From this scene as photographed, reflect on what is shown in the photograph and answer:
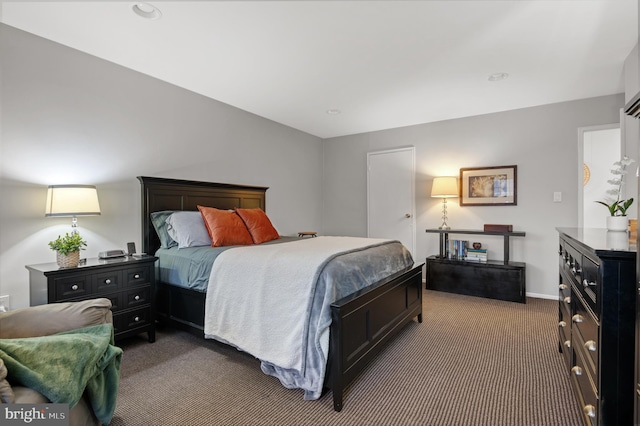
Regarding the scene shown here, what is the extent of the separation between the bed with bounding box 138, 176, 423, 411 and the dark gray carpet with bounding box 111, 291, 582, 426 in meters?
0.15

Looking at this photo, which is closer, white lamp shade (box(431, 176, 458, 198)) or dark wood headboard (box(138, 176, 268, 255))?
dark wood headboard (box(138, 176, 268, 255))

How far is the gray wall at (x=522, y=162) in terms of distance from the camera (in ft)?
12.9

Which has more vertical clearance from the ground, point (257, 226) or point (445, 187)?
point (445, 187)

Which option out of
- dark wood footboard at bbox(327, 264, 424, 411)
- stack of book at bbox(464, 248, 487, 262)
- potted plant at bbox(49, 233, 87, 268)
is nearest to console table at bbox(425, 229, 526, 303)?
stack of book at bbox(464, 248, 487, 262)

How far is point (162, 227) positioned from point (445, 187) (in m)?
3.63

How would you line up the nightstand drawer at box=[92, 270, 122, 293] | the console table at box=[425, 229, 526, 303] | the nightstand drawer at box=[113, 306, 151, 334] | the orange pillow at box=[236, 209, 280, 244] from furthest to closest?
the console table at box=[425, 229, 526, 303] < the orange pillow at box=[236, 209, 280, 244] < the nightstand drawer at box=[113, 306, 151, 334] < the nightstand drawer at box=[92, 270, 122, 293]

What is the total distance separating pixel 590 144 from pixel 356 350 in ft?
19.4

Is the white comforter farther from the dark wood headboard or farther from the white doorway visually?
the white doorway

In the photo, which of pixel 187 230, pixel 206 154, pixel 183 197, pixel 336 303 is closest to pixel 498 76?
pixel 336 303

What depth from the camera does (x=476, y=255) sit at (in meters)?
4.32

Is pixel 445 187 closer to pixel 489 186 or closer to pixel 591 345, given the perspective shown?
pixel 489 186

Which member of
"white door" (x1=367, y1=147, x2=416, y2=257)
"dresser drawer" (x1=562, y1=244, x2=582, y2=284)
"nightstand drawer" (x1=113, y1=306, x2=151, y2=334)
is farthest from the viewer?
"white door" (x1=367, y1=147, x2=416, y2=257)

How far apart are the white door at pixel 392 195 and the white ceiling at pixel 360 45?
142 centimetres

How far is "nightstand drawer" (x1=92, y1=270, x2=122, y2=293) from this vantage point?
2.36 metres
